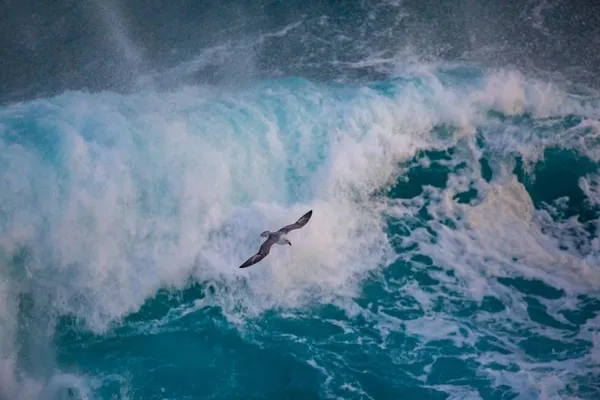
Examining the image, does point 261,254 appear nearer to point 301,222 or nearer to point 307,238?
point 301,222

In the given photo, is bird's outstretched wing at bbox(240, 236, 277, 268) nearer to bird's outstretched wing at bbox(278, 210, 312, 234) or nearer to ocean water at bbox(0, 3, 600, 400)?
bird's outstretched wing at bbox(278, 210, 312, 234)

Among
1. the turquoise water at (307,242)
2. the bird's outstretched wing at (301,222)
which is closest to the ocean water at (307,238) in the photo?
the turquoise water at (307,242)

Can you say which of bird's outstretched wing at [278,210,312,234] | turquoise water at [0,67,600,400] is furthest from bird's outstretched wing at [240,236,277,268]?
turquoise water at [0,67,600,400]

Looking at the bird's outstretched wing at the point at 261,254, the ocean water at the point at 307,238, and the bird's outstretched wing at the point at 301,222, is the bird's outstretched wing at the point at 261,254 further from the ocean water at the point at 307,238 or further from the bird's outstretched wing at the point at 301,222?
the ocean water at the point at 307,238

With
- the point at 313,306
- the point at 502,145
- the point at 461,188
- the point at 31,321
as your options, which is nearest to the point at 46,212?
the point at 31,321

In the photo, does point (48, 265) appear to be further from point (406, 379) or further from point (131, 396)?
point (406, 379)
